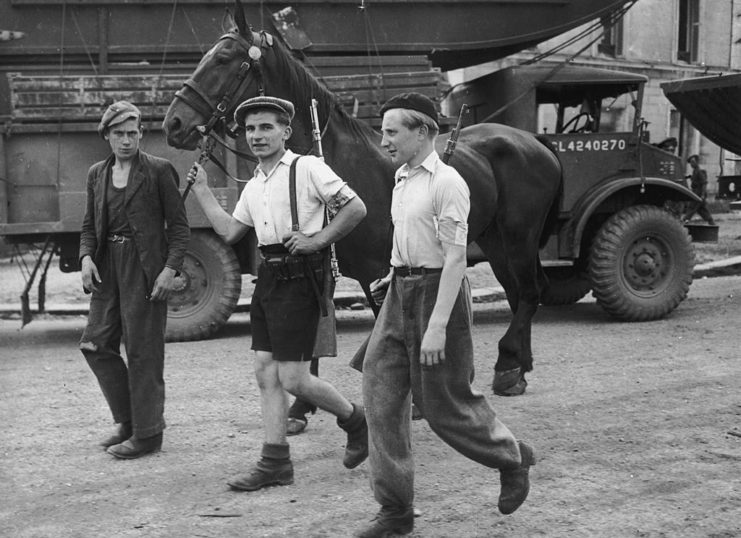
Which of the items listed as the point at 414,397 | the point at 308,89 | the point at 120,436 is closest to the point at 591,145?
the point at 308,89

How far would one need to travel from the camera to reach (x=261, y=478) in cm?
475

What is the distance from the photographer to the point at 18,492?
479 centimetres

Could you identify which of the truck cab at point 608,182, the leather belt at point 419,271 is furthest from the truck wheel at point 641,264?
the leather belt at point 419,271

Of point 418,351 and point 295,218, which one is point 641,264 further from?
point 418,351

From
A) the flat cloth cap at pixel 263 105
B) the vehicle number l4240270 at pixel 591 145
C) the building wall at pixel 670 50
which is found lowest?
the flat cloth cap at pixel 263 105

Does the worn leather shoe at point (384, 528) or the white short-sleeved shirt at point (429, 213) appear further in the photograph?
the worn leather shoe at point (384, 528)

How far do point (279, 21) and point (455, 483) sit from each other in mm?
6410

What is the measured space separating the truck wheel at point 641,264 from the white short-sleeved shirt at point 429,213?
6345 mm

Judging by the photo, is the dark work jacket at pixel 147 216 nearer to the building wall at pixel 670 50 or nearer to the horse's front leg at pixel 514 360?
the horse's front leg at pixel 514 360

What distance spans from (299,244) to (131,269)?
1.30m

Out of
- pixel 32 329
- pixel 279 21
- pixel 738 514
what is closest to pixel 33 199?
pixel 32 329

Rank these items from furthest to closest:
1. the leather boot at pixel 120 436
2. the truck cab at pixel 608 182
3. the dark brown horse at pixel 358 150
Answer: the truck cab at pixel 608 182 < the dark brown horse at pixel 358 150 < the leather boot at pixel 120 436

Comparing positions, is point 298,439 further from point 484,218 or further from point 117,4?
point 117,4

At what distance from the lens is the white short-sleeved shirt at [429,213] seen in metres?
3.95
